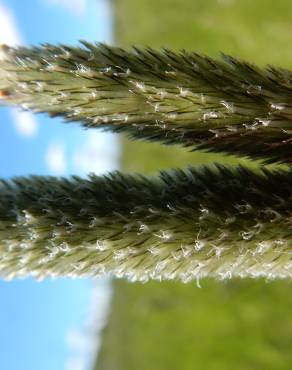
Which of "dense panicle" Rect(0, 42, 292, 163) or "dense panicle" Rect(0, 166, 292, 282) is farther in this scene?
"dense panicle" Rect(0, 166, 292, 282)

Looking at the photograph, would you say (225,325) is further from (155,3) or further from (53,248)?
(155,3)

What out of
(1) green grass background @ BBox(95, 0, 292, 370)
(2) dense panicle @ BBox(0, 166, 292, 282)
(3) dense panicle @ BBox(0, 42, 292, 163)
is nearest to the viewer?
(3) dense panicle @ BBox(0, 42, 292, 163)

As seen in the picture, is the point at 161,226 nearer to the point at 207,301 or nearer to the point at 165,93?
the point at 165,93

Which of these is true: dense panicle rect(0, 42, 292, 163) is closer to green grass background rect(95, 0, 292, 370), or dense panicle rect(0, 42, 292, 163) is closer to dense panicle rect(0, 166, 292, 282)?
dense panicle rect(0, 166, 292, 282)

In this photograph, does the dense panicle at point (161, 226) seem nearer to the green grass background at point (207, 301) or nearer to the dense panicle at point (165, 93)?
the dense panicle at point (165, 93)

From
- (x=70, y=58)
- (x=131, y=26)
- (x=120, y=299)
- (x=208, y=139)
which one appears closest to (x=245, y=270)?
(x=208, y=139)

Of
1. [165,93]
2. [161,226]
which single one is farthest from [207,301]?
[165,93]

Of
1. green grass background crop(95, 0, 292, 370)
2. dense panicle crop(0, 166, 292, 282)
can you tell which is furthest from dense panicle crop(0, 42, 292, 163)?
green grass background crop(95, 0, 292, 370)
